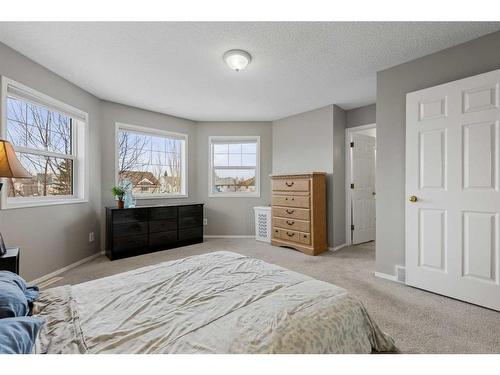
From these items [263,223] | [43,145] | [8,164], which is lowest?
[263,223]

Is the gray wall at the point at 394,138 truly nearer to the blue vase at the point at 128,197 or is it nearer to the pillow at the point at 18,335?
the pillow at the point at 18,335

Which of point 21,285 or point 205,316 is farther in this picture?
point 21,285

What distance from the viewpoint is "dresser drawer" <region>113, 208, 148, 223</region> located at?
3.39 meters

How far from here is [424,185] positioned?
2.31m

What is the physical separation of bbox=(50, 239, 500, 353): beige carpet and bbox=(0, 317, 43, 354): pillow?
1.86m

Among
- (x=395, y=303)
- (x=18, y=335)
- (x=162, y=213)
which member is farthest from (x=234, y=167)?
(x=18, y=335)

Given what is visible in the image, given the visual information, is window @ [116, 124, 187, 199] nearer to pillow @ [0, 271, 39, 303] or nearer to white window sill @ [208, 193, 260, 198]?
white window sill @ [208, 193, 260, 198]

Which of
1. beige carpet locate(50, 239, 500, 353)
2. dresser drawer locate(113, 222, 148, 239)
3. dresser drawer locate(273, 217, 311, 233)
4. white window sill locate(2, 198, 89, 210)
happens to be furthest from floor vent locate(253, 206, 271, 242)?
white window sill locate(2, 198, 89, 210)

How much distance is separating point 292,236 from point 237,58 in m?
2.74

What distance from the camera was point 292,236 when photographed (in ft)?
12.7

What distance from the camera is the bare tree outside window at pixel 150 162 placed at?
4.00 m

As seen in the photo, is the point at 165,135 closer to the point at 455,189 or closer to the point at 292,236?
the point at 292,236
